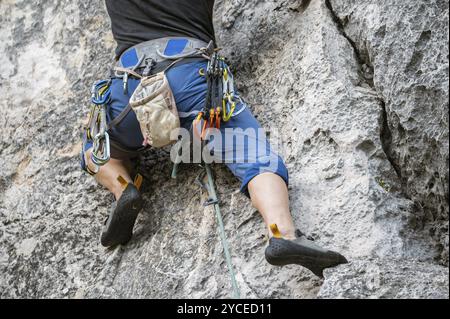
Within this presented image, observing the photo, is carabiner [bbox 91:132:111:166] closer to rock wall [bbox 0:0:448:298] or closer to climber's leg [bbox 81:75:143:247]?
climber's leg [bbox 81:75:143:247]

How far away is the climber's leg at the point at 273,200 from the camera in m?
4.06

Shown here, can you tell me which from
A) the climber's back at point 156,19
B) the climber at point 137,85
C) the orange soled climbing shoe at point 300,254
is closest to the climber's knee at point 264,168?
the climber at point 137,85

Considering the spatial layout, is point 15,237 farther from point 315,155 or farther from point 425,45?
point 425,45

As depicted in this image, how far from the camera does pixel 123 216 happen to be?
4.70 meters

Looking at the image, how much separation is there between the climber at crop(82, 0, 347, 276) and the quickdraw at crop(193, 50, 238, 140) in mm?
51

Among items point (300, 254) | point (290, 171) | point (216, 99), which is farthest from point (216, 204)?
point (300, 254)

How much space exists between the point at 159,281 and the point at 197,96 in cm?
116

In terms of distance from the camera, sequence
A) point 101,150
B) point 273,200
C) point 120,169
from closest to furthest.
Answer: point 273,200 < point 101,150 < point 120,169

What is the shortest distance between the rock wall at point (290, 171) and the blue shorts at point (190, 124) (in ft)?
1.08

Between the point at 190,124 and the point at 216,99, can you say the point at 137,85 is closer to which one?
the point at 190,124

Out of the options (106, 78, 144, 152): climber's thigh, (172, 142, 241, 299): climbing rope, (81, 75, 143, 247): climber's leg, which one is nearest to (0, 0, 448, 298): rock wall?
(172, 142, 241, 299): climbing rope

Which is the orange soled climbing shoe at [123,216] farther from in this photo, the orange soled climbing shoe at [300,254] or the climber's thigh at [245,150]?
the orange soled climbing shoe at [300,254]

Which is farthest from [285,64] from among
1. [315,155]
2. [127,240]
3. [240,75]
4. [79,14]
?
[79,14]

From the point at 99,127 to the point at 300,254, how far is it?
1.65m
